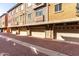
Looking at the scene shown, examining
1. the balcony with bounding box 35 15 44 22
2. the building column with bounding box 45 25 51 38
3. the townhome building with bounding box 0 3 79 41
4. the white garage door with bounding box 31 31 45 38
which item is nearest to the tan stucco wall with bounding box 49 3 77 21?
the townhome building with bounding box 0 3 79 41

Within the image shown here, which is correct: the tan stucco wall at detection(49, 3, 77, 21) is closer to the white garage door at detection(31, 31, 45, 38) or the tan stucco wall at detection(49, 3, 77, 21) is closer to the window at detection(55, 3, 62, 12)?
the window at detection(55, 3, 62, 12)

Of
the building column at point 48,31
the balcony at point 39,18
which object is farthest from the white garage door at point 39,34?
the balcony at point 39,18

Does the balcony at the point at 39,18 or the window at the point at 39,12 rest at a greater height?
the window at the point at 39,12

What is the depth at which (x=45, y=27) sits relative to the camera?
2955 centimetres

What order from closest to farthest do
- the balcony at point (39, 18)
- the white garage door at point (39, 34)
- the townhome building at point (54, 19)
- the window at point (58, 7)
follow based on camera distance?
the townhome building at point (54, 19) < the window at point (58, 7) < the balcony at point (39, 18) < the white garage door at point (39, 34)

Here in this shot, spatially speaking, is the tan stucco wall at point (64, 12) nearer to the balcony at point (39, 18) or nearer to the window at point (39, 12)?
the balcony at point (39, 18)

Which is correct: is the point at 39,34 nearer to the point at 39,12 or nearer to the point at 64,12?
the point at 39,12

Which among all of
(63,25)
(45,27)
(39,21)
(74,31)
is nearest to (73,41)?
(74,31)

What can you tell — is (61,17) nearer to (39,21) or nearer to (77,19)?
(77,19)

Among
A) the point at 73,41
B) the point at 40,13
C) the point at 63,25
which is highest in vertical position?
the point at 40,13

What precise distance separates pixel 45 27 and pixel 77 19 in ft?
35.1

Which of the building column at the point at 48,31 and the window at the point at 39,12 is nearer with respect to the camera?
the building column at the point at 48,31

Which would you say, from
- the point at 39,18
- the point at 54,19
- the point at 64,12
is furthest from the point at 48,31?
the point at 64,12

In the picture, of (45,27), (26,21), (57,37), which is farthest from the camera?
(26,21)
